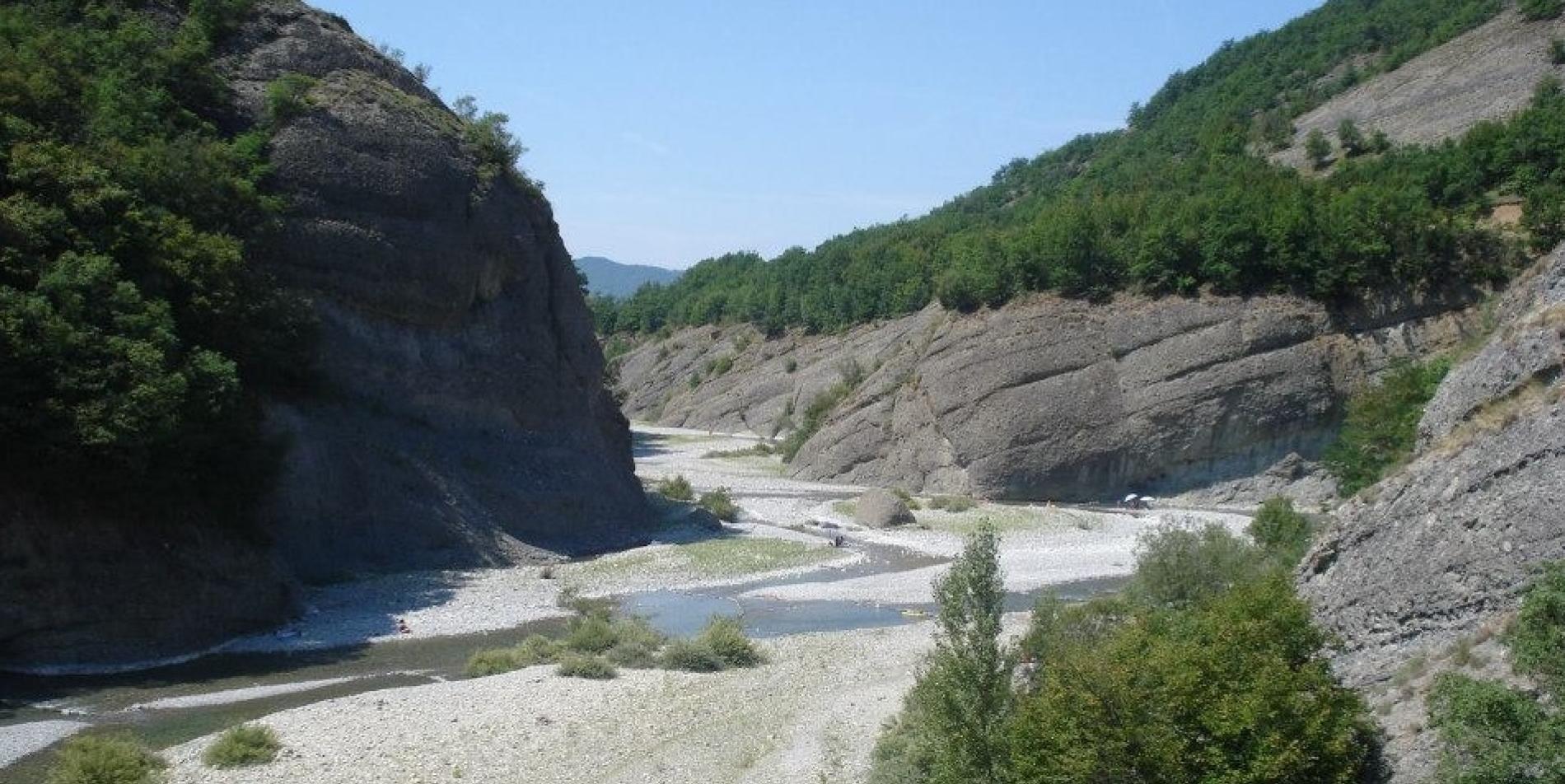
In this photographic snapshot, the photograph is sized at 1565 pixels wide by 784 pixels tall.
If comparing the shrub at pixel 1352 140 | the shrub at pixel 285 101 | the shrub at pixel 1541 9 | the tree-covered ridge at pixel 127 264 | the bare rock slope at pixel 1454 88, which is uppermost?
the shrub at pixel 1541 9

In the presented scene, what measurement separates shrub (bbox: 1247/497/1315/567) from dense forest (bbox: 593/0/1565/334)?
3311cm

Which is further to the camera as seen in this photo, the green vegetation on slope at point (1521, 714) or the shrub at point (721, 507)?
the shrub at point (721, 507)

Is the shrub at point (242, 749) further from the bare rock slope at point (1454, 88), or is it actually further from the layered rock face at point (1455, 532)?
the bare rock slope at point (1454, 88)

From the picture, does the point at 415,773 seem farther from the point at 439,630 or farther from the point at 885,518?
the point at 885,518

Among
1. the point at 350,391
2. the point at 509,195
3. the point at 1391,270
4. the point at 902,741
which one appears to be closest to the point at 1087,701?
the point at 902,741

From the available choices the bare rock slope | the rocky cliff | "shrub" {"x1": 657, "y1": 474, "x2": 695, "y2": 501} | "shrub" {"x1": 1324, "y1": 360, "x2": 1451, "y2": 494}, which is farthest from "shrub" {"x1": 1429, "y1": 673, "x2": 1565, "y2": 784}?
the bare rock slope

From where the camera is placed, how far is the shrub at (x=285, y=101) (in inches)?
1619

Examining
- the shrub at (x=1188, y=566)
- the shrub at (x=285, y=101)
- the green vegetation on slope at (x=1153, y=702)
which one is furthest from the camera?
the shrub at (x=285, y=101)

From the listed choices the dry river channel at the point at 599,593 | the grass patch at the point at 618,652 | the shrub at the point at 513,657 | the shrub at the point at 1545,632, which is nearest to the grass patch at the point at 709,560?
the dry river channel at the point at 599,593

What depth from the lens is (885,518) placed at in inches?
2202

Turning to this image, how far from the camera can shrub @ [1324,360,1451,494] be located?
1222 inches

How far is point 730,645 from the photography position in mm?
28875

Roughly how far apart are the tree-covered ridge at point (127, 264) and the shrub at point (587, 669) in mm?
10238

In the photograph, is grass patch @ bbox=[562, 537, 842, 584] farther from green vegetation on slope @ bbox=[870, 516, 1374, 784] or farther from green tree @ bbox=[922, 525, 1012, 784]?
green tree @ bbox=[922, 525, 1012, 784]
